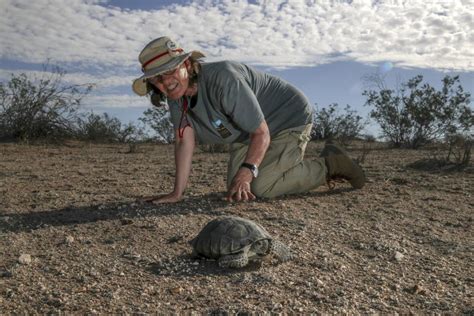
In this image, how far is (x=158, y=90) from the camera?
3.98 m

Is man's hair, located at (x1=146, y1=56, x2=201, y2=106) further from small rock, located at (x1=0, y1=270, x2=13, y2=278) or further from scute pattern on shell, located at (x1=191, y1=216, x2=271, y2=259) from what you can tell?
small rock, located at (x1=0, y1=270, x2=13, y2=278)

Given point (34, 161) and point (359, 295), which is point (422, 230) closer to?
point (359, 295)

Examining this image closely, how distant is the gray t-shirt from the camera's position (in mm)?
3771

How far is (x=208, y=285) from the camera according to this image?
254 cm

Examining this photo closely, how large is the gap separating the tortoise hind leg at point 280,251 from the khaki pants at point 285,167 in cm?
152

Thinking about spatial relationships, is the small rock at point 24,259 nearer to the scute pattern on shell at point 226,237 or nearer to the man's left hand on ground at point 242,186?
the scute pattern on shell at point 226,237

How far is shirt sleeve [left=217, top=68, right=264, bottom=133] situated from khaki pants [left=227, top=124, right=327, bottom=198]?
2.46ft

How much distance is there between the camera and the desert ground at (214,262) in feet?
7.75

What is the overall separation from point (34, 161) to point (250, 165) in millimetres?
4485

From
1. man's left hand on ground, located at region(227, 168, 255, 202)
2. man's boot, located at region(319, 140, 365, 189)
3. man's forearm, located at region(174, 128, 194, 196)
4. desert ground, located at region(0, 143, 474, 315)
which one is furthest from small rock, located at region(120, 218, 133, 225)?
man's boot, located at region(319, 140, 365, 189)

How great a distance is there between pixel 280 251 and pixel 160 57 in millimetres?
1573

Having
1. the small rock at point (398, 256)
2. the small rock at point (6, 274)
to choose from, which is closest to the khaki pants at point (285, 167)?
the small rock at point (398, 256)

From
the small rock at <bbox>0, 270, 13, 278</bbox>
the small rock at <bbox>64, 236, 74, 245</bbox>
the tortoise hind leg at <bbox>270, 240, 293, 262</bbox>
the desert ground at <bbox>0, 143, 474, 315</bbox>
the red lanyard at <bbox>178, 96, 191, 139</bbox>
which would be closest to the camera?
the desert ground at <bbox>0, 143, 474, 315</bbox>

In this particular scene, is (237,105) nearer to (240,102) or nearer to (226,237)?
(240,102)
